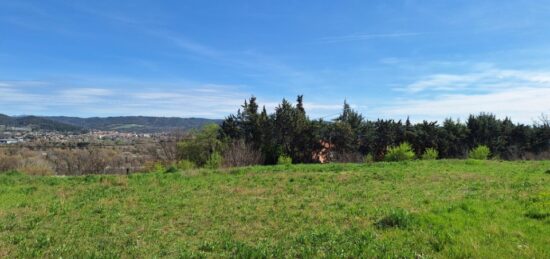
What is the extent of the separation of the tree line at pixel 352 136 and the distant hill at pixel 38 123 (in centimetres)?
4274

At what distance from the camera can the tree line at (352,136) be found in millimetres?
38906

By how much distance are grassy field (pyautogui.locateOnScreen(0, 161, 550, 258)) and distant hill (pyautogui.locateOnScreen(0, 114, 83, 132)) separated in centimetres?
6334

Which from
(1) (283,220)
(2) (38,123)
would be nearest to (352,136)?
(1) (283,220)

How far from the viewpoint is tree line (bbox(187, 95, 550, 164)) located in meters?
38.9

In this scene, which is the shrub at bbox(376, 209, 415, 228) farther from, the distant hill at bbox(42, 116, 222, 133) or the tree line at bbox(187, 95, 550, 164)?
the distant hill at bbox(42, 116, 222, 133)

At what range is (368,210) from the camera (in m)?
9.50

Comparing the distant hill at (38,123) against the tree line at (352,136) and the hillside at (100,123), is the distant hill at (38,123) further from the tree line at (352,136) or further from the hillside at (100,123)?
the tree line at (352,136)

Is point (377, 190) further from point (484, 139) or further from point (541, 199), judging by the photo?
point (484, 139)

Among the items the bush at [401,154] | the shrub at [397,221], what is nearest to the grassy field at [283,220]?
the shrub at [397,221]

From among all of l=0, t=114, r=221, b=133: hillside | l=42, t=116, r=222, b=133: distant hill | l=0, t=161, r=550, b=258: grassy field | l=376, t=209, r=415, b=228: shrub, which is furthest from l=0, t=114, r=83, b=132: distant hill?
l=376, t=209, r=415, b=228: shrub

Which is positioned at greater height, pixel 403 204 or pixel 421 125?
pixel 421 125

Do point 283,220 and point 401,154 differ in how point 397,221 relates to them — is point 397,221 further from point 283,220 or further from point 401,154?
point 401,154

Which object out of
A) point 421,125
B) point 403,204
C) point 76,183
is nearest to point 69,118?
point 421,125

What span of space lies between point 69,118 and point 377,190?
89.8 m
